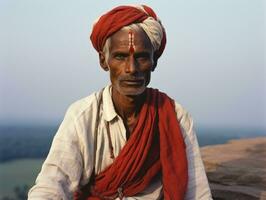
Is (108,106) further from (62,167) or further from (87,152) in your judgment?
(62,167)

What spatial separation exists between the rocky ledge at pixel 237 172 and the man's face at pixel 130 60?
1.40 meters

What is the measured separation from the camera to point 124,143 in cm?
252

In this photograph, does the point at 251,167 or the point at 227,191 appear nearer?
the point at 227,191

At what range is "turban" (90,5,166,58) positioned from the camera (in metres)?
2.45

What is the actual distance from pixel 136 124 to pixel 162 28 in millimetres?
529

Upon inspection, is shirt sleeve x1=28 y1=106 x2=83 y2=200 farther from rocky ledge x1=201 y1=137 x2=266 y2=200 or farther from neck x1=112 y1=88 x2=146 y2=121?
rocky ledge x1=201 y1=137 x2=266 y2=200

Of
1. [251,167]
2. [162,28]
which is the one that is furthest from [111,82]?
[251,167]

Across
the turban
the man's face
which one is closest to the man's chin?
the man's face

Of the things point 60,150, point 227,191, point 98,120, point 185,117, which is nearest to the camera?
point 60,150

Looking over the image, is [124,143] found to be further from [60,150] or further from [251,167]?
[251,167]

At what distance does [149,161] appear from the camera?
255cm

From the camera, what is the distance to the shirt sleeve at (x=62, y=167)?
A: 2266 mm

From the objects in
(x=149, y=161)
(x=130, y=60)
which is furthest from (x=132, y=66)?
(x=149, y=161)

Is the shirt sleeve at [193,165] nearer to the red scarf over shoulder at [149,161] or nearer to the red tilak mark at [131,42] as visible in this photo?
the red scarf over shoulder at [149,161]
